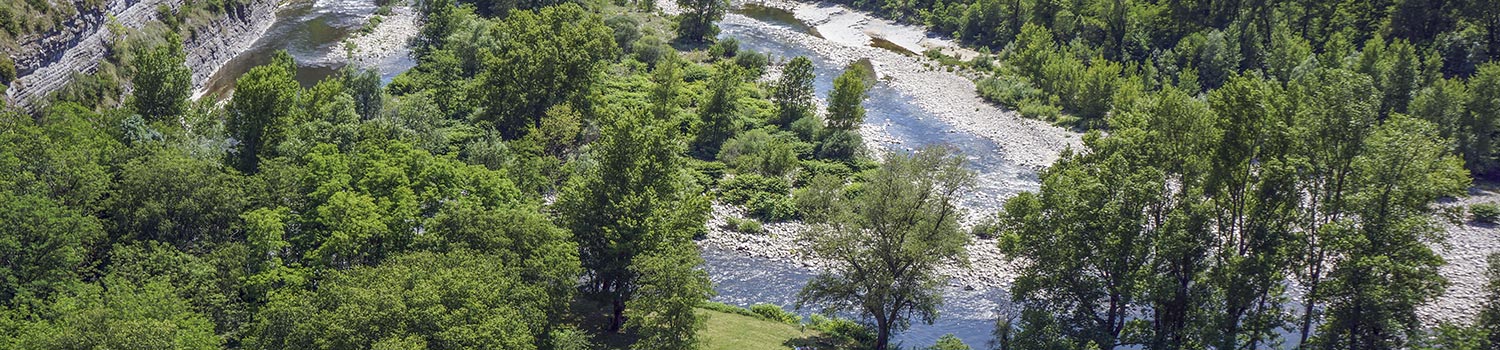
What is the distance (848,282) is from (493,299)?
52.0ft

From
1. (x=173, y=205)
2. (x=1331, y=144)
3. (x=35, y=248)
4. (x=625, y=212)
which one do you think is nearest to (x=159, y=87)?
(x=173, y=205)

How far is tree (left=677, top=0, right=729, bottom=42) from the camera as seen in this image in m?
106

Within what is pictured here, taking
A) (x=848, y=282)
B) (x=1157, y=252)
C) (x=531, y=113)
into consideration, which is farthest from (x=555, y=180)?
(x=1157, y=252)

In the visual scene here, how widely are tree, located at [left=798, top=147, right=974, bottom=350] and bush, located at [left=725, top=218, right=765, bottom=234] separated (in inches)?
638

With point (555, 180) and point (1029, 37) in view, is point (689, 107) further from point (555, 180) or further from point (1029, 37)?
point (1029, 37)

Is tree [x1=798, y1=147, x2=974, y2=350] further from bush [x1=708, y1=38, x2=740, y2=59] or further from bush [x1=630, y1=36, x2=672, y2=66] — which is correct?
bush [x1=708, y1=38, x2=740, y2=59]

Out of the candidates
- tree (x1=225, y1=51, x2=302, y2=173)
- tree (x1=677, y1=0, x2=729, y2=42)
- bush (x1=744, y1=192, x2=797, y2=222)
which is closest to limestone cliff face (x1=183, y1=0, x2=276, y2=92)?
tree (x1=225, y1=51, x2=302, y2=173)

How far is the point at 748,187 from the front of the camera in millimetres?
67500

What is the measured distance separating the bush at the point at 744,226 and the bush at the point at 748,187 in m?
3.10

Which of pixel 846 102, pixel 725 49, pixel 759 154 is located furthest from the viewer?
pixel 725 49

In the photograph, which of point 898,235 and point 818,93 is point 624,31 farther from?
point 898,235

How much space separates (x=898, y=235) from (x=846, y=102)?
33.2 metres

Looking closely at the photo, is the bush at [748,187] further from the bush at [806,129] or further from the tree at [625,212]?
the tree at [625,212]

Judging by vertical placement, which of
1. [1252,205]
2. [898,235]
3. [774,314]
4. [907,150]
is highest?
[1252,205]
